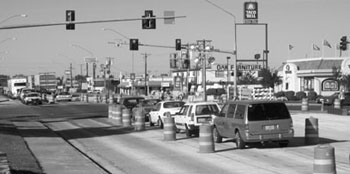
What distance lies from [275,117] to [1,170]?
33.9ft

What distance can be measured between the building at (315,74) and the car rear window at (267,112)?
61.1 m

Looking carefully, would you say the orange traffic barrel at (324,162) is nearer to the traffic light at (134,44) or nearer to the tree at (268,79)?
the traffic light at (134,44)

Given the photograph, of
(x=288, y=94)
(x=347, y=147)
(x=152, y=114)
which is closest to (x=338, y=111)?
(x=152, y=114)

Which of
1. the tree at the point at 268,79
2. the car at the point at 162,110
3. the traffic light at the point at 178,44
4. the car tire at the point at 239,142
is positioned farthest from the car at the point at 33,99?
the car tire at the point at 239,142

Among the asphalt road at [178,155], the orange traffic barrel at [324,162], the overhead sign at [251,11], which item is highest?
the overhead sign at [251,11]

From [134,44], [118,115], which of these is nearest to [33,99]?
[134,44]

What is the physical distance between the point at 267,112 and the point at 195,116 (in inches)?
221

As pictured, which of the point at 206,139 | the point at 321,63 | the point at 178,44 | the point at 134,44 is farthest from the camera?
the point at 321,63

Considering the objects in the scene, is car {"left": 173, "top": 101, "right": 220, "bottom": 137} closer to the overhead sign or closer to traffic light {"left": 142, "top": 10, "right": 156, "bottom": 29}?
traffic light {"left": 142, "top": 10, "right": 156, "bottom": 29}

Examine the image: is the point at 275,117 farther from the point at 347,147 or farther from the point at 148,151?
the point at 148,151

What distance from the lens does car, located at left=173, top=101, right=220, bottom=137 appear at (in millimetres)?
24297

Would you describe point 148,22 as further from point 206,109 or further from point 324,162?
point 324,162

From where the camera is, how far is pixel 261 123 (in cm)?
1886

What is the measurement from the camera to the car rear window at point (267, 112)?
62.5 ft
